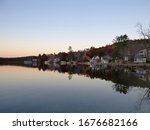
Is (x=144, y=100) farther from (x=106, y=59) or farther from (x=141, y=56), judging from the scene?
(x=106, y=59)

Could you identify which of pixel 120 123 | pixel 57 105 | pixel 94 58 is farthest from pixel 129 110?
pixel 94 58

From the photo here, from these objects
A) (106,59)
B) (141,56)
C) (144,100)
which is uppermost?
(141,56)

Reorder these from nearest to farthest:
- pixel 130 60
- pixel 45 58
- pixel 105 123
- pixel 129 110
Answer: pixel 105 123
pixel 129 110
pixel 130 60
pixel 45 58

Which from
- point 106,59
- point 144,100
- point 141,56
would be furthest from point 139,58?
point 144,100

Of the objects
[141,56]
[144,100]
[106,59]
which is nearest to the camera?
[144,100]

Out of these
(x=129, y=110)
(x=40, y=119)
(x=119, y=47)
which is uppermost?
(x=119, y=47)

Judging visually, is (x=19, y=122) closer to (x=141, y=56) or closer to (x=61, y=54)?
(x=141, y=56)

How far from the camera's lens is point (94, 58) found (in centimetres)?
2814

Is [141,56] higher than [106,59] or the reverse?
higher

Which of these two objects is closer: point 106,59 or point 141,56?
point 141,56

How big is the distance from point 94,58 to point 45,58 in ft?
60.4

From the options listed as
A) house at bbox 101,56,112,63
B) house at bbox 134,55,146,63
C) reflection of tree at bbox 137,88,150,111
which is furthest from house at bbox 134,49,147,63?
reflection of tree at bbox 137,88,150,111

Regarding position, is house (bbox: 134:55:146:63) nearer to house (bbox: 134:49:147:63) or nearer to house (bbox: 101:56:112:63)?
house (bbox: 134:49:147:63)

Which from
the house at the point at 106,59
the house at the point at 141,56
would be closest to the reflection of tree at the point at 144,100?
the house at the point at 141,56
